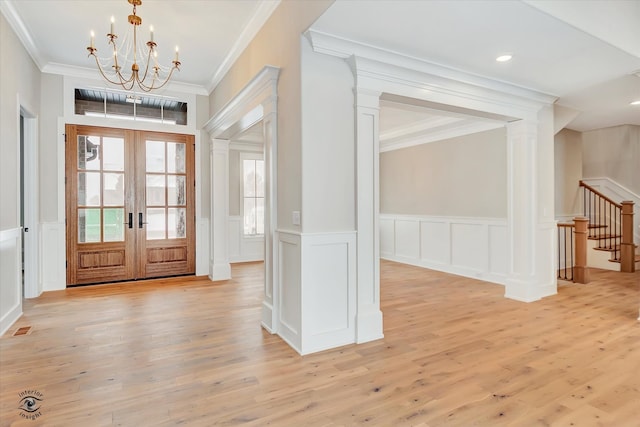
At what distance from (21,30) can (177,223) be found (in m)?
3.10

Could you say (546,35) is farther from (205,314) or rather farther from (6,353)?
(6,353)

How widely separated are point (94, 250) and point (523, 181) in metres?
6.27

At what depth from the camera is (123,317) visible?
149 inches

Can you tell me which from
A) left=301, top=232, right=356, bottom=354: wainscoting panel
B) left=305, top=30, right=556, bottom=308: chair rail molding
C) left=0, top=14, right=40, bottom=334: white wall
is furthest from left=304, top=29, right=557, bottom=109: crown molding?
left=0, top=14, right=40, bottom=334: white wall

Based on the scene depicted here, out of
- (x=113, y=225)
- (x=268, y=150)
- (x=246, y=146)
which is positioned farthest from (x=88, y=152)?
(x=268, y=150)

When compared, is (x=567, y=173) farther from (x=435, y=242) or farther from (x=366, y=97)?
(x=366, y=97)

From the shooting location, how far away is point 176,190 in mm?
5777

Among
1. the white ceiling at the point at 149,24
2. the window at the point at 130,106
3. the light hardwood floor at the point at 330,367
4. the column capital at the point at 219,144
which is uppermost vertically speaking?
the white ceiling at the point at 149,24

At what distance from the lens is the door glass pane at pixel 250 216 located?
7859 millimetres

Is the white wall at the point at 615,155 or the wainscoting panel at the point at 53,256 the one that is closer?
the wainscoting panel at the point at 53,256

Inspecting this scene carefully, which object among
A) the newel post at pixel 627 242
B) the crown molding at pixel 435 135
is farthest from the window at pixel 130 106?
the newel post at pixel 627 242

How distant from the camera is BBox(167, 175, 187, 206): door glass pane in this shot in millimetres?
5730

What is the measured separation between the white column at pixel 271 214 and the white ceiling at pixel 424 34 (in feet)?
3.07

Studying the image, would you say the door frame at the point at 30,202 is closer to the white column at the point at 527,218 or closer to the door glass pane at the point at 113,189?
the door glass pane at the point at 113,189
